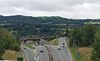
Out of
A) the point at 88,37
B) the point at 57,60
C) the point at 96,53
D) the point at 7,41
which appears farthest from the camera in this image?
the point at 88,37

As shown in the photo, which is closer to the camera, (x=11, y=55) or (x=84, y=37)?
(x=11, y=55)

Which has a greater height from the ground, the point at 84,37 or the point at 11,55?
the point at 84,37

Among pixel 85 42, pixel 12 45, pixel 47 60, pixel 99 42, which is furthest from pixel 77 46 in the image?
pixel 99 42

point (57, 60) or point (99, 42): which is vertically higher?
point (99, 42)

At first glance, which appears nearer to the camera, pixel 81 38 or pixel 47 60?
pixel 47 60

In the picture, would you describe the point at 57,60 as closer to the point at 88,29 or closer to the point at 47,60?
the point at 47,60

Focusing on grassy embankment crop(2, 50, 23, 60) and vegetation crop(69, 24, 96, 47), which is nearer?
grassy embankment crop(2, 50, 23, 60)

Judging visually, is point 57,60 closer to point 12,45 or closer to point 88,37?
point 12,45

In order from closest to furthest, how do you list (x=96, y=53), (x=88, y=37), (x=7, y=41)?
(x=96, y=53)
(x=7, y=41)
(x=88, y=37)

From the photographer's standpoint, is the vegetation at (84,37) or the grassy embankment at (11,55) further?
the vegetation at (84,37)
